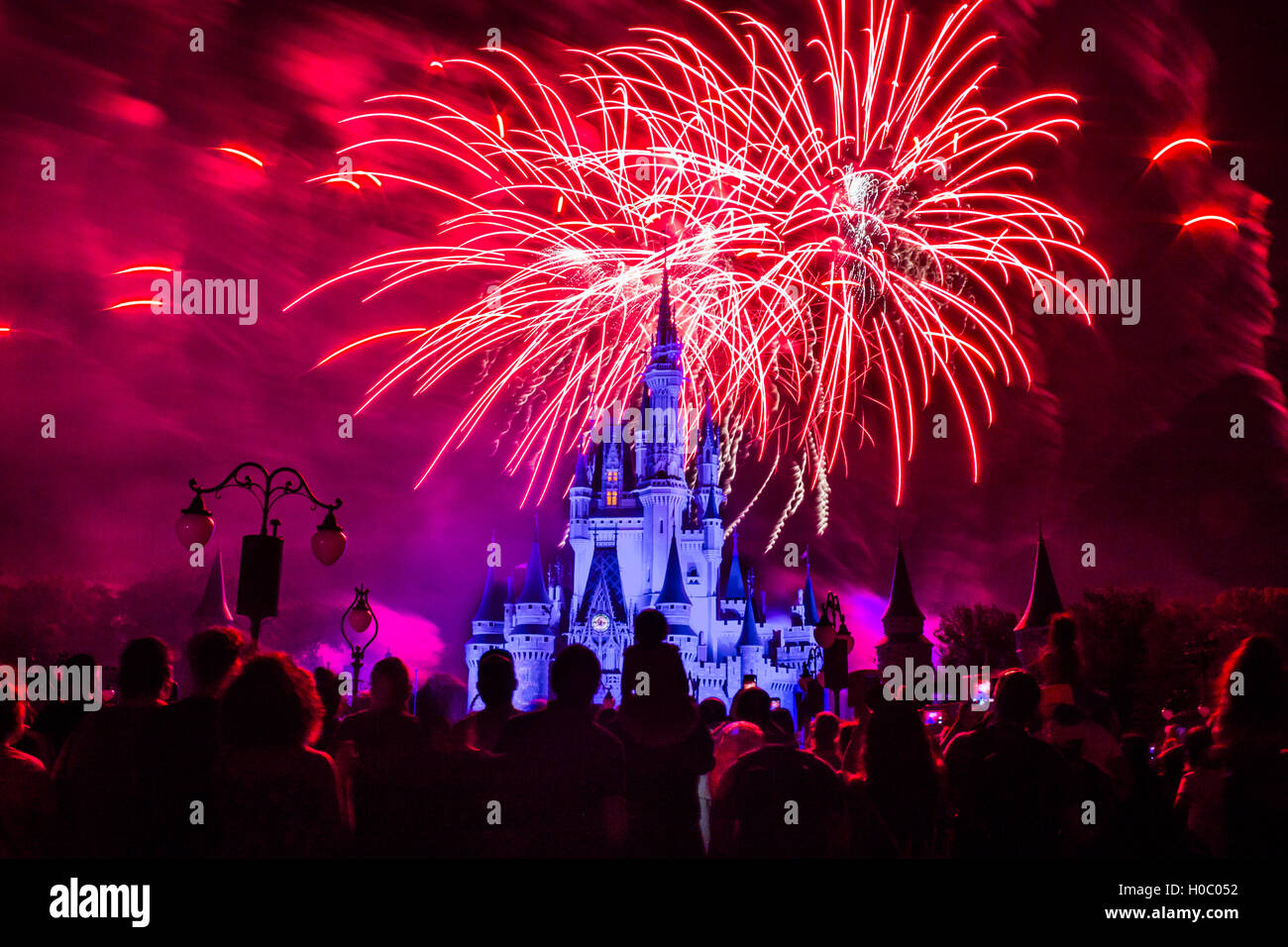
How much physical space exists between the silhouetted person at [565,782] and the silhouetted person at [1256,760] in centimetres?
356

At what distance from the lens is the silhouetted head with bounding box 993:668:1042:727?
23.4 feet

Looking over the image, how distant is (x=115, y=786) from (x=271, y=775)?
1.07 m

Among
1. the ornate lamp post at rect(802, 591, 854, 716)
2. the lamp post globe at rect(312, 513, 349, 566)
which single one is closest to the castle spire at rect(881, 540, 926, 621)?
the ornate lamp post at rect(802, 591, 854, 716)

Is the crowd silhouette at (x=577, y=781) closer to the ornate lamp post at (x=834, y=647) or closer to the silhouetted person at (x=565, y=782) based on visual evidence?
the silhouetted person at (x=565, y=782)

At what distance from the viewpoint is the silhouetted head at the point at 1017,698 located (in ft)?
Answer: 23.4

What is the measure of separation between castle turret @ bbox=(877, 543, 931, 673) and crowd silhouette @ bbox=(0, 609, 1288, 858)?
97.3 feet

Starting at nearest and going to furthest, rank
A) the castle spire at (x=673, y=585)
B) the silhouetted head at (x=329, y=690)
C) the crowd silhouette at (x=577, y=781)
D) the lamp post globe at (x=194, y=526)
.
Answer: the crowd silhouette at (x=577, y=781), the silhouetted head at (x=329, y=690), the lamp post globe at (x=194, y=526), the castle spire at (x=673, y=585)

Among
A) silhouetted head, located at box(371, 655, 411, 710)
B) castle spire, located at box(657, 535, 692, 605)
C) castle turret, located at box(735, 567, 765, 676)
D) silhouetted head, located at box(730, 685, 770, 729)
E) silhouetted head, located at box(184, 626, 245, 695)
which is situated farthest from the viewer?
castle turret, located at box(735, 567, 765, 676)

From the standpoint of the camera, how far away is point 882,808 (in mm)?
7258

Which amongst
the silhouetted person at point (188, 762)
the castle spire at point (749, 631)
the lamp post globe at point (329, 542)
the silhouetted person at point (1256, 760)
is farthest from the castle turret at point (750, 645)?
the silhouetted person at point (188, 762)

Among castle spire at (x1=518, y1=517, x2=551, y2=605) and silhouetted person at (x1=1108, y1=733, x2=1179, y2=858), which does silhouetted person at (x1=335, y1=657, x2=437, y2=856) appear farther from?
castle spire at (x1=518, y1=517, x2=551, y2=605)

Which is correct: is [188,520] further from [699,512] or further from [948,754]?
[699,512]

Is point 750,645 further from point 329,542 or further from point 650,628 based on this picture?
point 650,628
